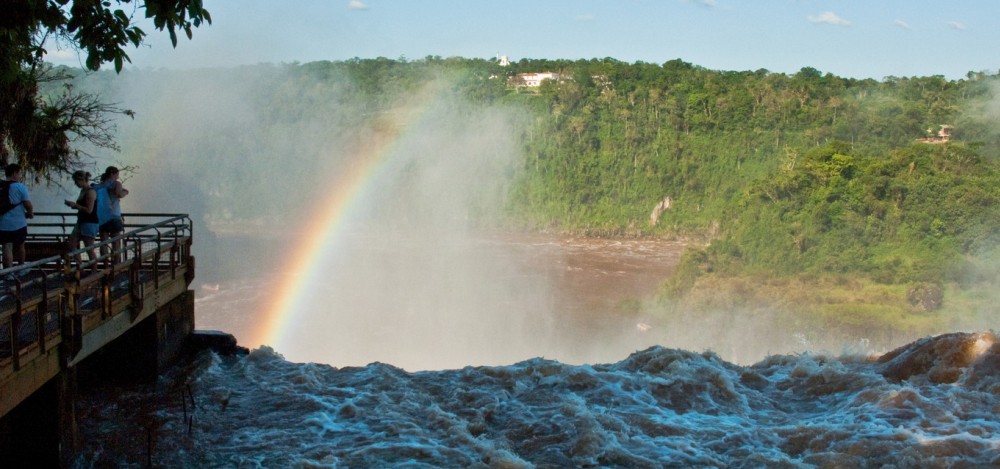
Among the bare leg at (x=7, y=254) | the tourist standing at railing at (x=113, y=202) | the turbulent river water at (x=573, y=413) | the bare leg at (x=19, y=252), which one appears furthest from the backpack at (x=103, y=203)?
the turbulent river water at (x=573, y=413)

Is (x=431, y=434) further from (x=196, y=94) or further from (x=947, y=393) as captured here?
(x=196, y=94)

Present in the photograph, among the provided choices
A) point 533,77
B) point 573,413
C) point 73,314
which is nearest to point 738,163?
point 533,77

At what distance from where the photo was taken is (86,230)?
11.8 metres

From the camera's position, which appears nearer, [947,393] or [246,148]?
[947,393]

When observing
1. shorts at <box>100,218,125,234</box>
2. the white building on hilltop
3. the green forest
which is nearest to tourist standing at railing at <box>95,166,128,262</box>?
shorts at <box>100,218,125,234</box>

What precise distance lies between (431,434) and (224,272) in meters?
54.5

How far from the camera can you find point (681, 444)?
33.4ft

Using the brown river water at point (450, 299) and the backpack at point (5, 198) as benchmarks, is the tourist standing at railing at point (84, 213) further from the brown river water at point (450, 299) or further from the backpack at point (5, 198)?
the brown river water at point (450, 299)

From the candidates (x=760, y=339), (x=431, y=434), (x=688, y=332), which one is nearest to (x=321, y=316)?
(x=688, y=332)

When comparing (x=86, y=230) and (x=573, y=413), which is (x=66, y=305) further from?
(x=573, y=413)

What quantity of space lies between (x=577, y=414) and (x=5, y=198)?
21.8ft

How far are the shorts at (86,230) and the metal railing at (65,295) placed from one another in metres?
0.34

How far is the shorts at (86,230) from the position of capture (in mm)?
11723

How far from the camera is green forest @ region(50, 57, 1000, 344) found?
4891 centimetres
